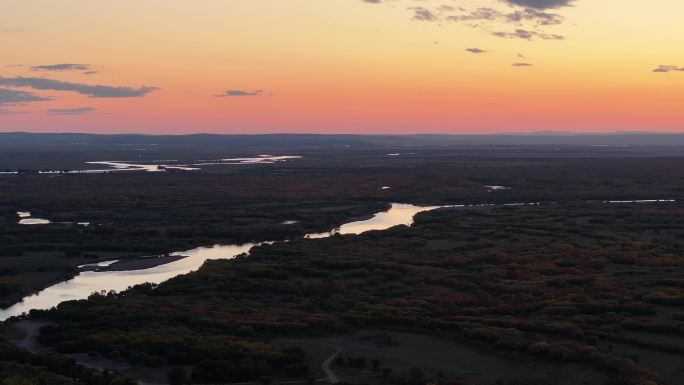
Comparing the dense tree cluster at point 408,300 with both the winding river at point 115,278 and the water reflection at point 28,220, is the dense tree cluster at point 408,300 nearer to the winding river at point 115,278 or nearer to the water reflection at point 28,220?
the winding river at point 115,278

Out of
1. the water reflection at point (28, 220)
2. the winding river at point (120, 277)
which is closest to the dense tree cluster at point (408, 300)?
the winding river at point (120, 277)

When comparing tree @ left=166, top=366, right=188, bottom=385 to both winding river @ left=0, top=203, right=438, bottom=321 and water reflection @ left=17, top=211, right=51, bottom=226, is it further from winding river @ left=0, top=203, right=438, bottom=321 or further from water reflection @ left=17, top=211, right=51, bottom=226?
water reflection @ left=17, top=211, right=51, bottom=226

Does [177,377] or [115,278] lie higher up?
[177,377]

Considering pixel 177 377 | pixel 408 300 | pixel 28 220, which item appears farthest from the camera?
pixel 28 220

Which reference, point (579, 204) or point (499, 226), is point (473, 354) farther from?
point (579, 204)

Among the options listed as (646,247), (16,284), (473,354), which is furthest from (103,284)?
(646,247)

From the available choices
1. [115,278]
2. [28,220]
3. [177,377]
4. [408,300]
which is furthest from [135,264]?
[28,220]

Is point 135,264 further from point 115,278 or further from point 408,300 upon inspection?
point 408,300

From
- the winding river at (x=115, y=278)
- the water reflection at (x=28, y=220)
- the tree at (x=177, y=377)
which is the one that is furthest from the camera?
the water reflection at (x=28, y=220)

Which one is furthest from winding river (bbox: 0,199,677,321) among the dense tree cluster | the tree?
the tree

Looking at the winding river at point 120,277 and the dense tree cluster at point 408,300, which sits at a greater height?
the dense tree cluster at point 408,300

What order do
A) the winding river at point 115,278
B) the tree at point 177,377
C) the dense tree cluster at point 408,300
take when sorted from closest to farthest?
the tree at point 177,377 < the dense tree cluster at point 408,300 < the winding river at point 115,278
